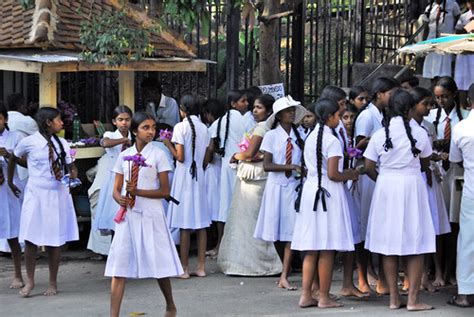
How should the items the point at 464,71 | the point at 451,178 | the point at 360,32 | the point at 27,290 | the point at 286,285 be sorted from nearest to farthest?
1. the point at 451,178
2. the point at 27,290
3. the point at 286,285
4. the point at 464,71
5. the point at 360,32

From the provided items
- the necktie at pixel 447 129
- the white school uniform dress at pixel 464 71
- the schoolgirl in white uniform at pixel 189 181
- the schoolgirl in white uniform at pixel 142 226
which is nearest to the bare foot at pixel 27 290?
the schoolgirl in white uniform at pixel 189 181

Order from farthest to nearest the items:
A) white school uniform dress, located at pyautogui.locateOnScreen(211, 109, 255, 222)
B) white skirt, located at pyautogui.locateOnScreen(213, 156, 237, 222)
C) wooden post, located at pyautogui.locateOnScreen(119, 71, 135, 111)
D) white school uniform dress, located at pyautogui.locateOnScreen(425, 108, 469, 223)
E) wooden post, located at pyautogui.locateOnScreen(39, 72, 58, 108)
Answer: wooden post, located at pyautogui.locateOnScreen(119, 71, 135, 111) < wooden post, located at pyautogui.locateOnScreen(39, 72, 58, 108) < white skirt, located at pyautogui.locateOnScreen(213, 156, 237, 222) < white school uniform dress, located at pyautogui.locateOnScreen(211, 109, 255, 222) < white school uniform dress, located at pyautogui.locateOnScreen(425, 108, 469, 223)

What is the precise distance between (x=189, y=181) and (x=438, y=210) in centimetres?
268

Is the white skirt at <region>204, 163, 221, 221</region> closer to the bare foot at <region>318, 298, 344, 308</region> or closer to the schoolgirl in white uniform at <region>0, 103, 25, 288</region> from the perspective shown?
the schoolgirl in white uniform at <region>0, 103, 25, 288</region>

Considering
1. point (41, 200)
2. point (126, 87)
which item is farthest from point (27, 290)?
point (126, 87)

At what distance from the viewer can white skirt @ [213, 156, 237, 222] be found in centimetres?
1048

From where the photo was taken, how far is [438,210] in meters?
8.55

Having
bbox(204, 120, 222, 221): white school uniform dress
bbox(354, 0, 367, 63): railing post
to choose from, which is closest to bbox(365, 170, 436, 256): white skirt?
bbox(204, 120, 222, 221): white school uniform dress

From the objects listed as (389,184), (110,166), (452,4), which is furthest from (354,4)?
(389,184)

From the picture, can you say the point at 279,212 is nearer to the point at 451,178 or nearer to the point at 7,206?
the point at 451,178

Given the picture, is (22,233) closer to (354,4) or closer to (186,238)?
(186,238)

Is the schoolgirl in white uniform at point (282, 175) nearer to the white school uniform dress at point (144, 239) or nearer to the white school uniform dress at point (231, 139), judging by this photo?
the white school uniform dress at point (231, 139)

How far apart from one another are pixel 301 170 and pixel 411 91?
46.5 inches

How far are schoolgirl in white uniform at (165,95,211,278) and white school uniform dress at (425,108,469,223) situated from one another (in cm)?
236
